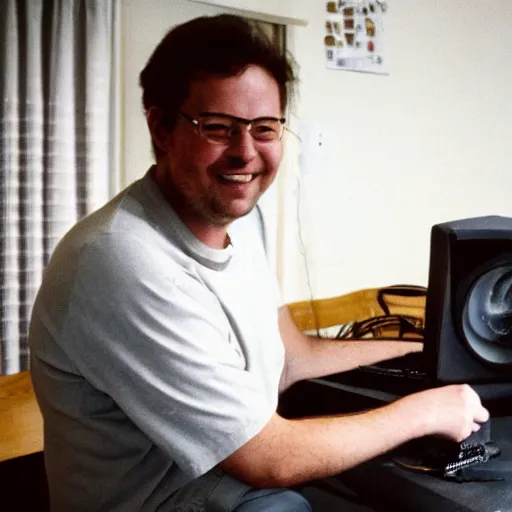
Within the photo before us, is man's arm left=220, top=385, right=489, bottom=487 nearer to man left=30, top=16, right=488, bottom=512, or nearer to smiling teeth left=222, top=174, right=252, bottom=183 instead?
man left=30, top=16, right=488, bottom=512

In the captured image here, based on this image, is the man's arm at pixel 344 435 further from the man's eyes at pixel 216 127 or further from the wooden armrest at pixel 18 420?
the wooden armrest at pixel 18 420

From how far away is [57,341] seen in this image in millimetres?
889

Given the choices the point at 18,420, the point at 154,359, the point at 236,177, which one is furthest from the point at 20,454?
the point at 236,177

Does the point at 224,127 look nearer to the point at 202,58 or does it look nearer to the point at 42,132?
the point at 202,58

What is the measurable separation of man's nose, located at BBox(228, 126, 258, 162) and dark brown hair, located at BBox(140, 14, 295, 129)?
9cm

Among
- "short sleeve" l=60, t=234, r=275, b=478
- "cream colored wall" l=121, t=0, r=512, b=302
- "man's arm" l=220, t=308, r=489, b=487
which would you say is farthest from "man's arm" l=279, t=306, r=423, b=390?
"cream colored wall" l=121, t=0, r=512, b=302

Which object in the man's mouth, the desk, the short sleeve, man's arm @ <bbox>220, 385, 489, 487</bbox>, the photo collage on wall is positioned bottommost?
the desk

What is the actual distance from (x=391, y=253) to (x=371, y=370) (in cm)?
171

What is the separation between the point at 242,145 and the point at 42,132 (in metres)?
1.03

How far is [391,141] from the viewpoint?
9.07 ft

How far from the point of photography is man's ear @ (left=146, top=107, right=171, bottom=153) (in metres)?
1.03

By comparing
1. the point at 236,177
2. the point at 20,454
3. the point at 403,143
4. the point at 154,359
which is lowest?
the point at 20,454

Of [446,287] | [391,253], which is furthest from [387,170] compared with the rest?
[446,287]

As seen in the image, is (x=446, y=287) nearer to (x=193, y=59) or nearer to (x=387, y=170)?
(x=193, y=59)
